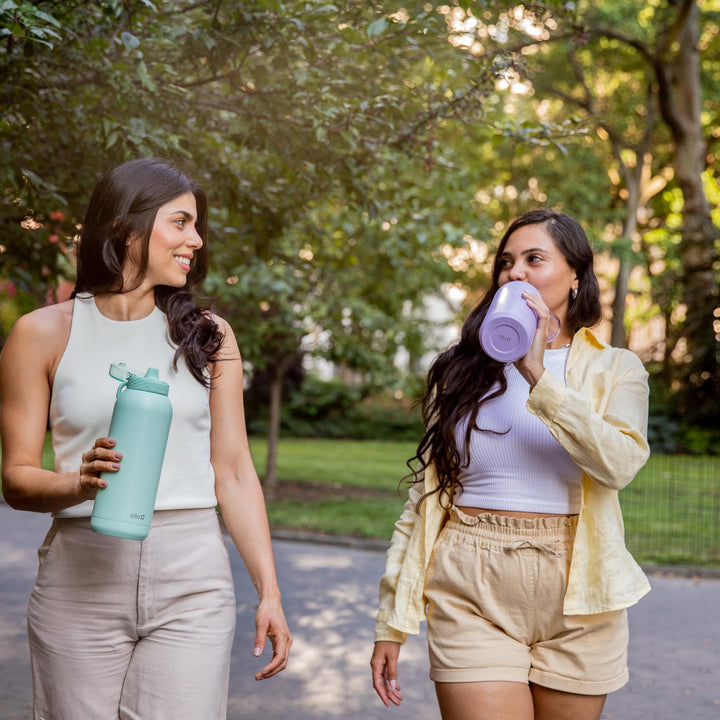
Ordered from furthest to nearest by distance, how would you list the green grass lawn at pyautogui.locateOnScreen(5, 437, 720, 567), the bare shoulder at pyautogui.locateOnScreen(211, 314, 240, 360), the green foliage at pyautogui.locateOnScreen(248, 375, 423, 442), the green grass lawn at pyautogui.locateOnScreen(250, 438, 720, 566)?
the green foliage at pyautogui.locateOnScreen(248, 375, 423, 442) → the green grass lawn at pyautogui.locateOnScreen(5, 437, 720, 567) → the green grass lawn at pyautogui.locateOnScreen(250, 438, 720, 566) → the bare shoulder at pyautogui.locateOnScreen(211, 314, 240, 360)

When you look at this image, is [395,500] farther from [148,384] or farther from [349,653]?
[148,384]

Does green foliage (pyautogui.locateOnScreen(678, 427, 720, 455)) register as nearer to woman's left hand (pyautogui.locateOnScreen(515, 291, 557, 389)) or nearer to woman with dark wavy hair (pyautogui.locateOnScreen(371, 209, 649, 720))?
woman with dark wavy hair (pyautogui.locateOnScreen(371, 209, 649, 720))

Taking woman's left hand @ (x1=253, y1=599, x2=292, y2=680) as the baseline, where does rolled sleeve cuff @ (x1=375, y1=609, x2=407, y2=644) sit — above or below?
below

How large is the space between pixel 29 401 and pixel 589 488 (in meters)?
1.47

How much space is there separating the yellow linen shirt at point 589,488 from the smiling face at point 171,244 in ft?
3.08

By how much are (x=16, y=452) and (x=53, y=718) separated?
0.62 m

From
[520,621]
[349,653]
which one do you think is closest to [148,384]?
[520,621]

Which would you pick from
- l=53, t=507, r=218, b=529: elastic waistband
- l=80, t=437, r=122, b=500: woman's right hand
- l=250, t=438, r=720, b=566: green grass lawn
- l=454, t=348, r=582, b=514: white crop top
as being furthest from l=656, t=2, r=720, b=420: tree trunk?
l=80, t=437, r=122, b=500: woman's right hand

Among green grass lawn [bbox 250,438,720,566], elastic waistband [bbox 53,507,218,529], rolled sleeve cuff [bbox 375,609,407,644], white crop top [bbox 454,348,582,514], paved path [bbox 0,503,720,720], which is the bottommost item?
paved path [bbox 0,503,720,720]

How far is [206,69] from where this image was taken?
450cm

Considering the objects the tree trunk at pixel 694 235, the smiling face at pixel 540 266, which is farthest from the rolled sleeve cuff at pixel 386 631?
the tree trunk at pixel 694 235

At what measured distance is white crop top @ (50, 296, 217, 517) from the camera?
2.31 metres

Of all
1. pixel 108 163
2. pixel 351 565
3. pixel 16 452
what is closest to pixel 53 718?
pixel 16 452

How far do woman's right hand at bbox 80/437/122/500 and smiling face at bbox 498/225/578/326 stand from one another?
52.0 inches
